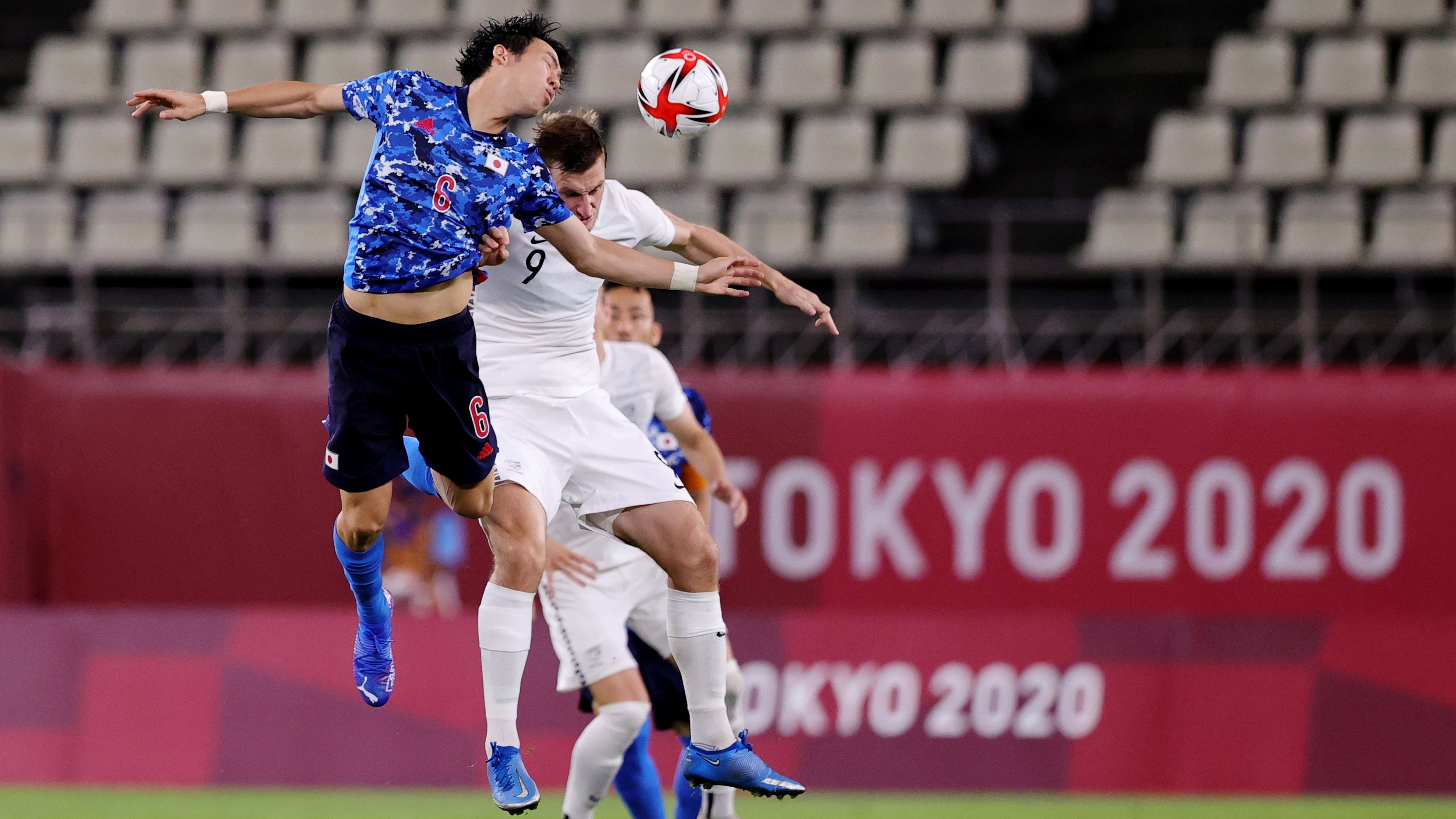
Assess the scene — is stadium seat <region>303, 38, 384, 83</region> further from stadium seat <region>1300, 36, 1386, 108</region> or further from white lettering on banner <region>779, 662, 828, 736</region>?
stadium seat <region>1300, 36, 1386, 108</region>

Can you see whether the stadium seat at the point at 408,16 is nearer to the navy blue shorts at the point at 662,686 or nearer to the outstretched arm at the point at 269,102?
the navy blue shorts at the point at 662,686

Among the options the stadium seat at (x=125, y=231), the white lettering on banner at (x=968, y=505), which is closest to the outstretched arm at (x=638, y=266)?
the white lettering on banner at (x=968, y=505)

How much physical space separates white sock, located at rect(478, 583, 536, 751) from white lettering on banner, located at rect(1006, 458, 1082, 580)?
23.2 ft

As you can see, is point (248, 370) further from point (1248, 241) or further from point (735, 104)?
point (1248, 241)

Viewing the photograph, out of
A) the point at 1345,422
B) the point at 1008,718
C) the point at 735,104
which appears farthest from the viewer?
the point at 735,104

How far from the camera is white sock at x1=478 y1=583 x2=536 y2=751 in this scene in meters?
7.14

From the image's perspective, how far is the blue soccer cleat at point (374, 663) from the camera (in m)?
7.84

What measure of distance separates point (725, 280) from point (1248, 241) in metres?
8.56

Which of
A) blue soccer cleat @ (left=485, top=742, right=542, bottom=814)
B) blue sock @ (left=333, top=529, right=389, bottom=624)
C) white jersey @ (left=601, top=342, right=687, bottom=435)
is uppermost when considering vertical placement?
white jersey @ (left=601, top=342, right=687, bottom=435)

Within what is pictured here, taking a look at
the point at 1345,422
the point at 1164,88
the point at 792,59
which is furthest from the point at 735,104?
the point at 1345,422

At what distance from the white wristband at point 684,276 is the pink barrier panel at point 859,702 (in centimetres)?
506

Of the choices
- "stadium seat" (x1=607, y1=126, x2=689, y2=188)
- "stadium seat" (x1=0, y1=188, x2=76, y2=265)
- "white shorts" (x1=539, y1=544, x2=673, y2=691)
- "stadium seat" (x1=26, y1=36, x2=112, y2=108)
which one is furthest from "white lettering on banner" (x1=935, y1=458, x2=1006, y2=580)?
"stadium seat" (x1=26, y1=36, x2=112, y2=108)

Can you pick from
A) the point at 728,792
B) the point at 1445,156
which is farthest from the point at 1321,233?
the point at 728,792

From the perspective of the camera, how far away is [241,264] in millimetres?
14930
